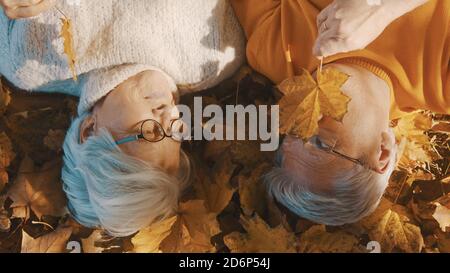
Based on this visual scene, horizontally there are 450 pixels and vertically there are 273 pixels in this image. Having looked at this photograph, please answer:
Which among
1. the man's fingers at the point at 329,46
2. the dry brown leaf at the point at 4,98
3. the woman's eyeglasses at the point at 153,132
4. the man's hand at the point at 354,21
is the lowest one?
the woman's eyeglasses at the point at 153,132

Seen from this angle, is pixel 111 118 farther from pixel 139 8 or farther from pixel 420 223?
pixel 420 223

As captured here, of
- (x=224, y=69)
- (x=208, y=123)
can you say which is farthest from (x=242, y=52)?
(x=208, y=123)

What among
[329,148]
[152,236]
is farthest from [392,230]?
[152,236]

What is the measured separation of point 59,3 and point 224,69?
0.36m

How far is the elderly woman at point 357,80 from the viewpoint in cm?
96

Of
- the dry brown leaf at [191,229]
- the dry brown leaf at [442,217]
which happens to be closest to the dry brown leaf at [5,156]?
the dry brown leaf at [191,229]

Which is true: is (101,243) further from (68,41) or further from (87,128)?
(68,41)

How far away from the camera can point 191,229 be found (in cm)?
109

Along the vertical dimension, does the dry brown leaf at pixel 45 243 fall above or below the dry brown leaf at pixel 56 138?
below

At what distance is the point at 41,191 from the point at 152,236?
263 millimetres

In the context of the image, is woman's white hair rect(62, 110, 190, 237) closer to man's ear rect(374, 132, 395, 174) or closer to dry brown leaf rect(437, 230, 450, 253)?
man's ear rect(374, 132, 395, 174)

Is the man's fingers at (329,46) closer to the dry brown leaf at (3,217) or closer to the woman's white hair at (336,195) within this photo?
the woman's white hair at (336,195)

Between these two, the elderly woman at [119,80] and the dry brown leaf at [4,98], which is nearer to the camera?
the elderly woman at [119,80]

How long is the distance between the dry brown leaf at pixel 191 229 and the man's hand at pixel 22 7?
478 millimetres
